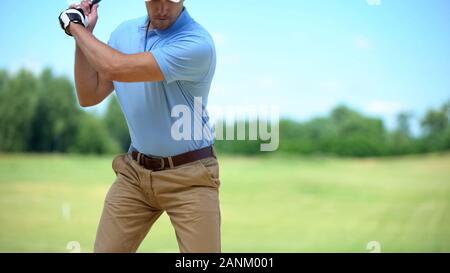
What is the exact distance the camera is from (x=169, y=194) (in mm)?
2068

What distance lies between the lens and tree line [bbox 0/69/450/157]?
8.75 meters

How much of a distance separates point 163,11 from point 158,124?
0.35 metres

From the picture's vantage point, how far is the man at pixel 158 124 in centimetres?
195

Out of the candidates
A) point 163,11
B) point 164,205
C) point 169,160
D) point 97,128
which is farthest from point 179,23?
point 97,128

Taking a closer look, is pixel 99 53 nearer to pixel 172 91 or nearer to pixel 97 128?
pixel 172 91

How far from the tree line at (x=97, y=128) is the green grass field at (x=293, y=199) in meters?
0.21

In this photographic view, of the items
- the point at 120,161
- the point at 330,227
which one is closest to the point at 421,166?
the point at 330,227

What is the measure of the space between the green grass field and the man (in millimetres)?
5570

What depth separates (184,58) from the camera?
195cm

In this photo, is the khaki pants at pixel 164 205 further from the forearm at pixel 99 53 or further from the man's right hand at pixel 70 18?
the man's right hand at pixel 70 18

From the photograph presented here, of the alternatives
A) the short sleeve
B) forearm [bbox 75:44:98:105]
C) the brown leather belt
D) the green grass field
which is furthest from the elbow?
the green grass field

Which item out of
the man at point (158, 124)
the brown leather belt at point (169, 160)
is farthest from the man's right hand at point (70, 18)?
the brown leather belt at point (169, 160)

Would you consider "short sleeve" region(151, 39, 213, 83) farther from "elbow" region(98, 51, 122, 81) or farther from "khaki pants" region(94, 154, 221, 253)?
"khaki pants" region(94, 154, 221, 253)
